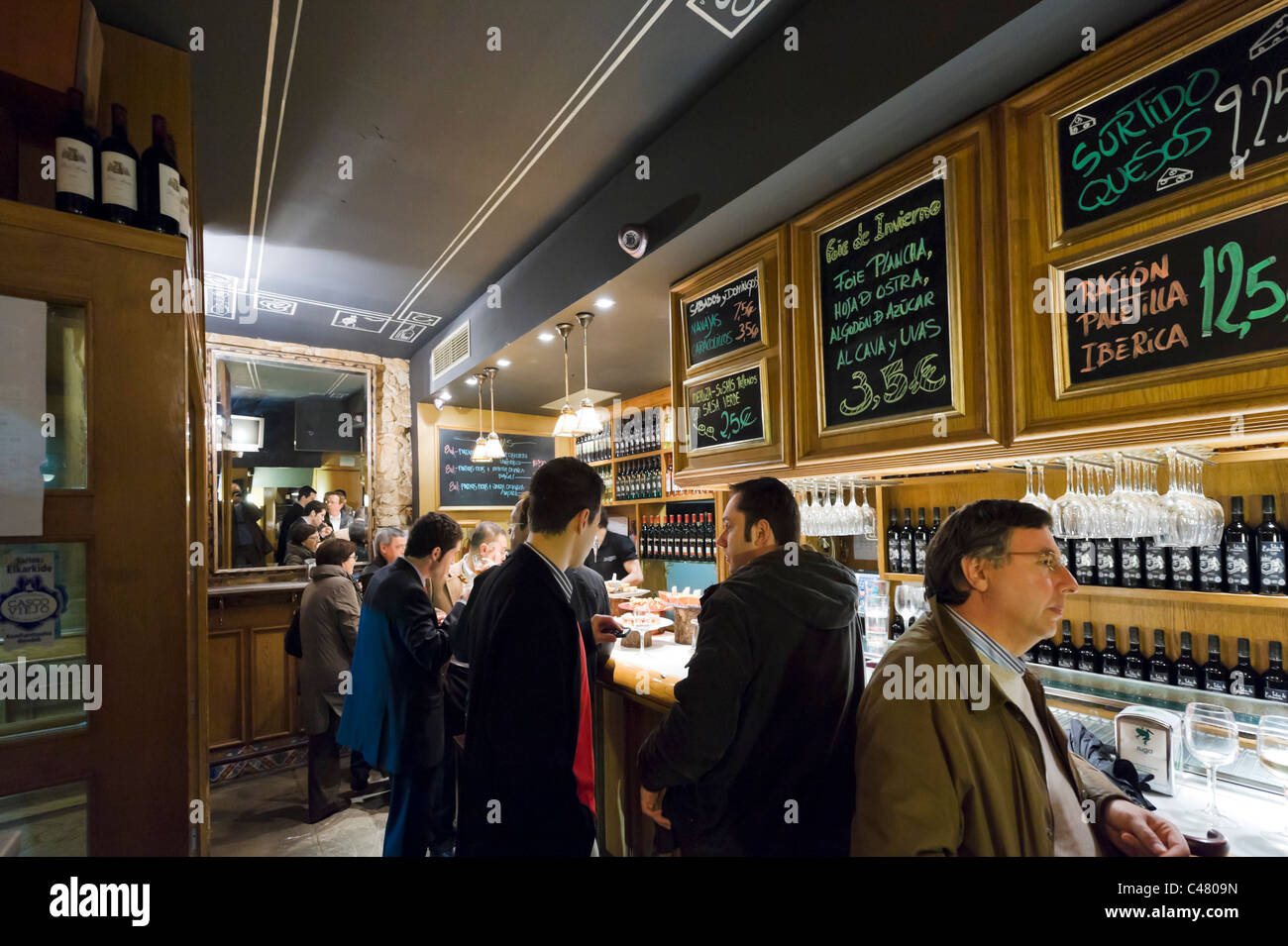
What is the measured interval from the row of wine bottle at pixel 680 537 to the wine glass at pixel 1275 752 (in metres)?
3.79

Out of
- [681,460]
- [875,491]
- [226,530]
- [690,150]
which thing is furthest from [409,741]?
[226,530]

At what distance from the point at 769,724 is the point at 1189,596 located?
1.72 meters

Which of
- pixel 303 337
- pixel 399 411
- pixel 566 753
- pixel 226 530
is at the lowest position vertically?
pixel 566 753

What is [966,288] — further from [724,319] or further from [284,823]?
[284,823]

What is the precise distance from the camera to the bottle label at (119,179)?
5.12 feet

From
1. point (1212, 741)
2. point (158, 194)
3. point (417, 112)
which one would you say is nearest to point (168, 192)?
point (158, 194)

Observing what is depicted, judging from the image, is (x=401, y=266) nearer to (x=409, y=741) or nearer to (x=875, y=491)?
(x=409, y=741)

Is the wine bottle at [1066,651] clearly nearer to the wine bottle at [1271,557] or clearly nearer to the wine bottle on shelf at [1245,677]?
the wine bottle on shelf at [1245,677]

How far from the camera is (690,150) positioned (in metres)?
2.49

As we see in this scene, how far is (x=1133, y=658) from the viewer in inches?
90.7

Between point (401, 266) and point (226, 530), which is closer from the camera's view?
point (401, 266)

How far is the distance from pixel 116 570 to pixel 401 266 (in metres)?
2.97

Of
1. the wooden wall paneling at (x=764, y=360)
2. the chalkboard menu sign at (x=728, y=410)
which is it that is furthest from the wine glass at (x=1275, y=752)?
the chalkboard menu sign at (x=728, y=410)
